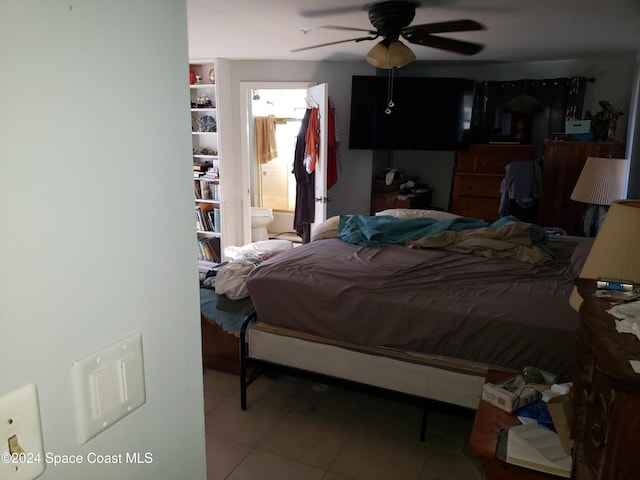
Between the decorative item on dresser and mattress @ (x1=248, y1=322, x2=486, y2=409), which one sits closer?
the decorative item on dresser

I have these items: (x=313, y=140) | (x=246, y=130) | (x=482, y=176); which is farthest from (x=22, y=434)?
(x=482, y=176)

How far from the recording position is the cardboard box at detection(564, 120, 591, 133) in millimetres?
4324

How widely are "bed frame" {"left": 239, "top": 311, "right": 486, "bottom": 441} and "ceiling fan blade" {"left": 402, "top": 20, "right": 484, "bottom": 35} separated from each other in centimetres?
203

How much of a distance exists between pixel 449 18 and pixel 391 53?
0.62 meters

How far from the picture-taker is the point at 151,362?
0.72 meters

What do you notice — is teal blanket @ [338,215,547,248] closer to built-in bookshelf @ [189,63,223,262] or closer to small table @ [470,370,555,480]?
small table @ [470,370,555,480]

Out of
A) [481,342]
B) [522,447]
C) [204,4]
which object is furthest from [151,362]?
[204,4]

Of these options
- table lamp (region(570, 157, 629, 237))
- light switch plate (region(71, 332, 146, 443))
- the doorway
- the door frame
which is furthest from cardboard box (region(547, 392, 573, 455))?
the doorway

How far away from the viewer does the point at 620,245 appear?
3.87 feet

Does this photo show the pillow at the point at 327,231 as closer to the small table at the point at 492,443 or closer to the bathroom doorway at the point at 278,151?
the small table at the point at 492,443

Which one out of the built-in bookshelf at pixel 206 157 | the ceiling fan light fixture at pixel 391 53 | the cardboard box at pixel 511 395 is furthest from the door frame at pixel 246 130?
the cardboard box at pixel 511 395

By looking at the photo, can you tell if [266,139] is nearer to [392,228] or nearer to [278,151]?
[278,151]

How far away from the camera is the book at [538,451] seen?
4.10 ft

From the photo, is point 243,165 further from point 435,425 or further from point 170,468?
point 170,468
